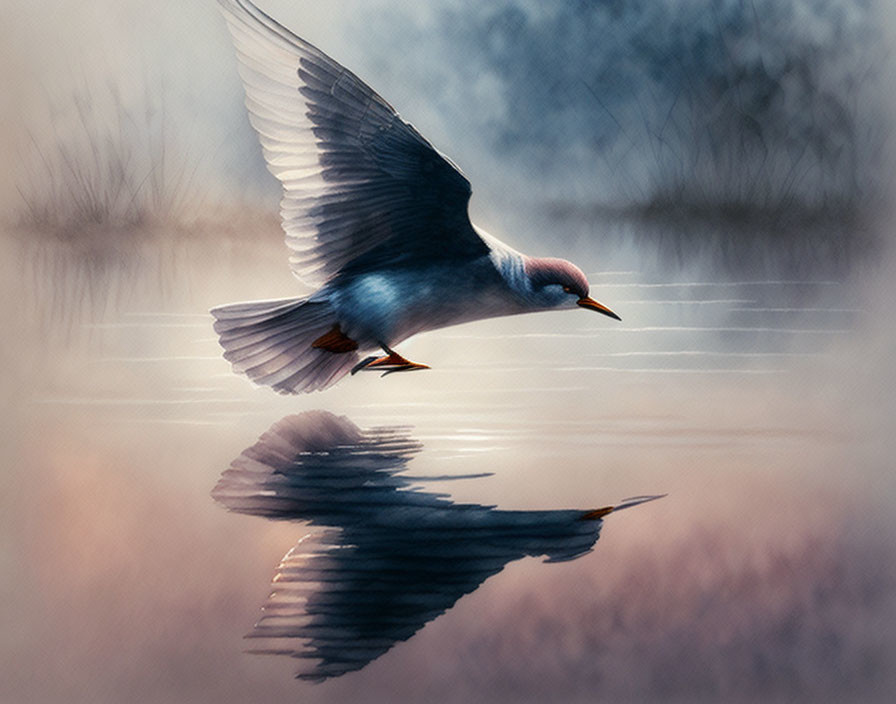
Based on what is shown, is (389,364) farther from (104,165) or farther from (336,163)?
(104,165)

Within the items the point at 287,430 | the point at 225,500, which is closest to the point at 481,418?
the point at 287,430

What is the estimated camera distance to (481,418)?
1.61m

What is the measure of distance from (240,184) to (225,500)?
2.61 feet

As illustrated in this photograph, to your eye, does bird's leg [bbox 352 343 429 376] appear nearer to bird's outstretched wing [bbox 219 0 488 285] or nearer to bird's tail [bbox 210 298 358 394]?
bird's tail [bbox 210 298 358 394]

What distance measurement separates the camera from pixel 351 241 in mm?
1446

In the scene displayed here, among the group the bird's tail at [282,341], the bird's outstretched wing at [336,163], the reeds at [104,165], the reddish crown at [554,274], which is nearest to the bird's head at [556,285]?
the reddish crown at [554,274]

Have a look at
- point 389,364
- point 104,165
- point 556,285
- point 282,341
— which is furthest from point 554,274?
point 104,165

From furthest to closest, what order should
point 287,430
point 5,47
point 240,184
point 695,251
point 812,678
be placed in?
point 695,251 → point 240,184 → point 5,47 → point 287,430 → point 812,678

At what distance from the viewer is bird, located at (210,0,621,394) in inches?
54.0

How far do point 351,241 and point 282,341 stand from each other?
181 mm

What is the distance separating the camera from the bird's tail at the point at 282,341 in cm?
150

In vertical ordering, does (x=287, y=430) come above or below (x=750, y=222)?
below

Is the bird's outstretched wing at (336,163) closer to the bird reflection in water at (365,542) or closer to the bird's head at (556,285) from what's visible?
the bird's head at (556,285)

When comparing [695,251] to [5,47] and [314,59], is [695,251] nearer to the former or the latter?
[314,59]
